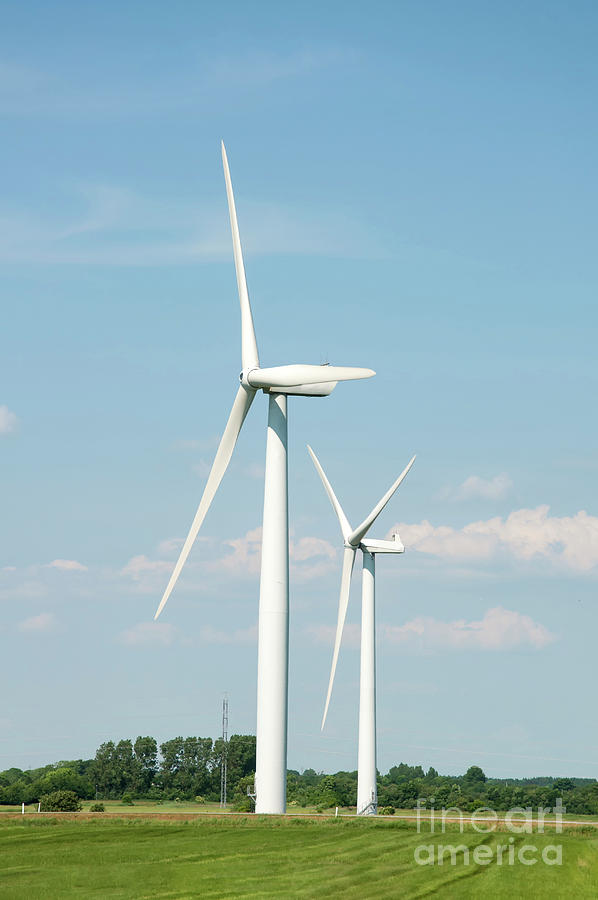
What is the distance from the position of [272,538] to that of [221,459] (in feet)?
21.5

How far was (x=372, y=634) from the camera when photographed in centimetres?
9581

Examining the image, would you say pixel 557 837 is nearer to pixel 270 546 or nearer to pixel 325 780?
pixel 270 546

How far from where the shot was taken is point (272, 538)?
6588 cm

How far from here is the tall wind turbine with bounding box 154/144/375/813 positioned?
64688mm

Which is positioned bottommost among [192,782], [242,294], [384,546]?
[192,782]

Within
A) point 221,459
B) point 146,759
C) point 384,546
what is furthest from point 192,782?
point 221,459

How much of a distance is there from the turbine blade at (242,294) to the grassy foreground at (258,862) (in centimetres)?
2781

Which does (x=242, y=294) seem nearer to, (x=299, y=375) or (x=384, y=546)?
(x=299, y=375)

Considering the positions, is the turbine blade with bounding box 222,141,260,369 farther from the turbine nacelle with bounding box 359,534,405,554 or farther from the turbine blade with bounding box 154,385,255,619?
the turbine nacelle with bounding box 359,534,405,554

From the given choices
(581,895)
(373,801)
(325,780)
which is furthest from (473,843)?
(325,780)

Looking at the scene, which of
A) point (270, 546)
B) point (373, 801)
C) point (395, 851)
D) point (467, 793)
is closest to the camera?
point (395, 851)

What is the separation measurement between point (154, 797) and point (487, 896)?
146m

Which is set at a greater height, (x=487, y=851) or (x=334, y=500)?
(x=334, y=500)

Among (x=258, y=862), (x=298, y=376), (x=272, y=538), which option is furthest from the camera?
(x=298, y=376)
